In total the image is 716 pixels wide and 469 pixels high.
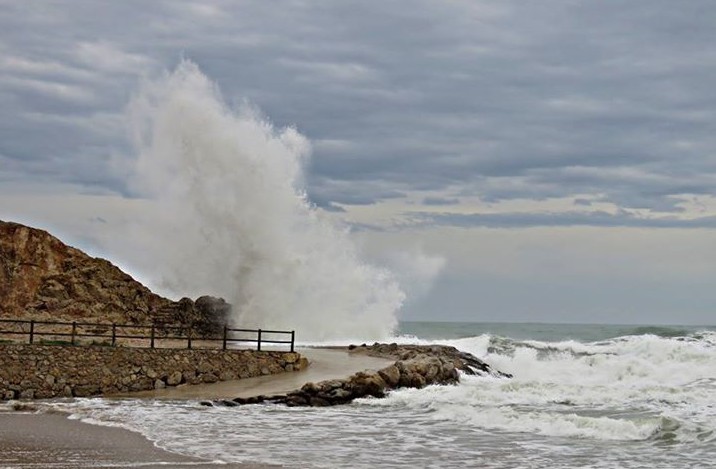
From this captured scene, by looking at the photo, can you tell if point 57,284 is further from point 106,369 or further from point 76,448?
point 76,448

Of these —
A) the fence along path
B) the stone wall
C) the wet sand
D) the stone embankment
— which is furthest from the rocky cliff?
the wet sand

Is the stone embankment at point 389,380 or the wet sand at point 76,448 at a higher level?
the stone embankment at point 389,380

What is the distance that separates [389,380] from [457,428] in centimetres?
635

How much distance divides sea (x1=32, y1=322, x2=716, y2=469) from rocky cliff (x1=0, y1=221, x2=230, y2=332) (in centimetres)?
1069

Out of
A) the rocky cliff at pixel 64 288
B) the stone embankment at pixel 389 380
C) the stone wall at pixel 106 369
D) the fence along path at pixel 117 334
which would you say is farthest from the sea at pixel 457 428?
the rocky cliff at pixel 64 288

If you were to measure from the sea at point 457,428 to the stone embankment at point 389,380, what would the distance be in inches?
18.8

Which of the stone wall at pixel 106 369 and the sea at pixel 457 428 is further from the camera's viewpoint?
the stone wall at pixel 106 369

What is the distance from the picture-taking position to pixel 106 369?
24469 mm

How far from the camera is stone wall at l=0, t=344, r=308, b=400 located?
76.7 feet

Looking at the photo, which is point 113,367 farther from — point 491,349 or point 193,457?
point 491,349

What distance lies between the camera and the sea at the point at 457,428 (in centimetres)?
1494

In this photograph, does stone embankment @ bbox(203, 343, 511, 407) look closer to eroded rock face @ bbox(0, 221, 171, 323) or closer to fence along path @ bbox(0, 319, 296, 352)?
fence along path @ bbox(0, 319, 296, 352)

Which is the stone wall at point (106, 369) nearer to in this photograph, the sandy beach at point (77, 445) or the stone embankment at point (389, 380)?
the sandy beach at point (77, 445)

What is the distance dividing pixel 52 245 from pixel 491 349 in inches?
835
